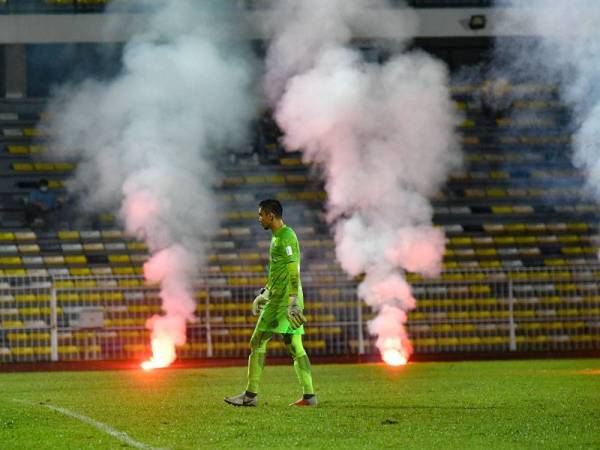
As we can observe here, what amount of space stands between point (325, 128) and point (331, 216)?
4.20 m

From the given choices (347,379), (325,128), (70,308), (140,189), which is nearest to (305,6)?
(325,128)

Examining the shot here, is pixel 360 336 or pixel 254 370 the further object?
pixel 360 336

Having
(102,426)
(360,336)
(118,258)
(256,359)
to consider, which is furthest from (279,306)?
(118,258)

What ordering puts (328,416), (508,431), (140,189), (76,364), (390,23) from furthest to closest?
(390,23) → (140,189) → (76,364) → (328,416) → (508,431)

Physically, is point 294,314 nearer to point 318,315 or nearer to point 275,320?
point 275,320

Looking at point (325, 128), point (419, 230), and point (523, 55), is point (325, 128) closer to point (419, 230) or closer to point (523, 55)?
point (419, 230)

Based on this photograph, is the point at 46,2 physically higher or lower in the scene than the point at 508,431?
higher

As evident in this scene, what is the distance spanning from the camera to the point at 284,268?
1349 cm

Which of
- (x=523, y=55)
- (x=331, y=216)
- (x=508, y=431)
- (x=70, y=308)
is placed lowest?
(x=508, y=431)

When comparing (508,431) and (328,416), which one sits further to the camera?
(328,416)

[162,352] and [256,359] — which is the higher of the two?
[162,352]

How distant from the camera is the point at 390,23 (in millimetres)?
30234

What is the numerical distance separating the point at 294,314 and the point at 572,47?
10812 mm

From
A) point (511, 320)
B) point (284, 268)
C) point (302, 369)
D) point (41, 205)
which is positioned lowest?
point (302, 369)
